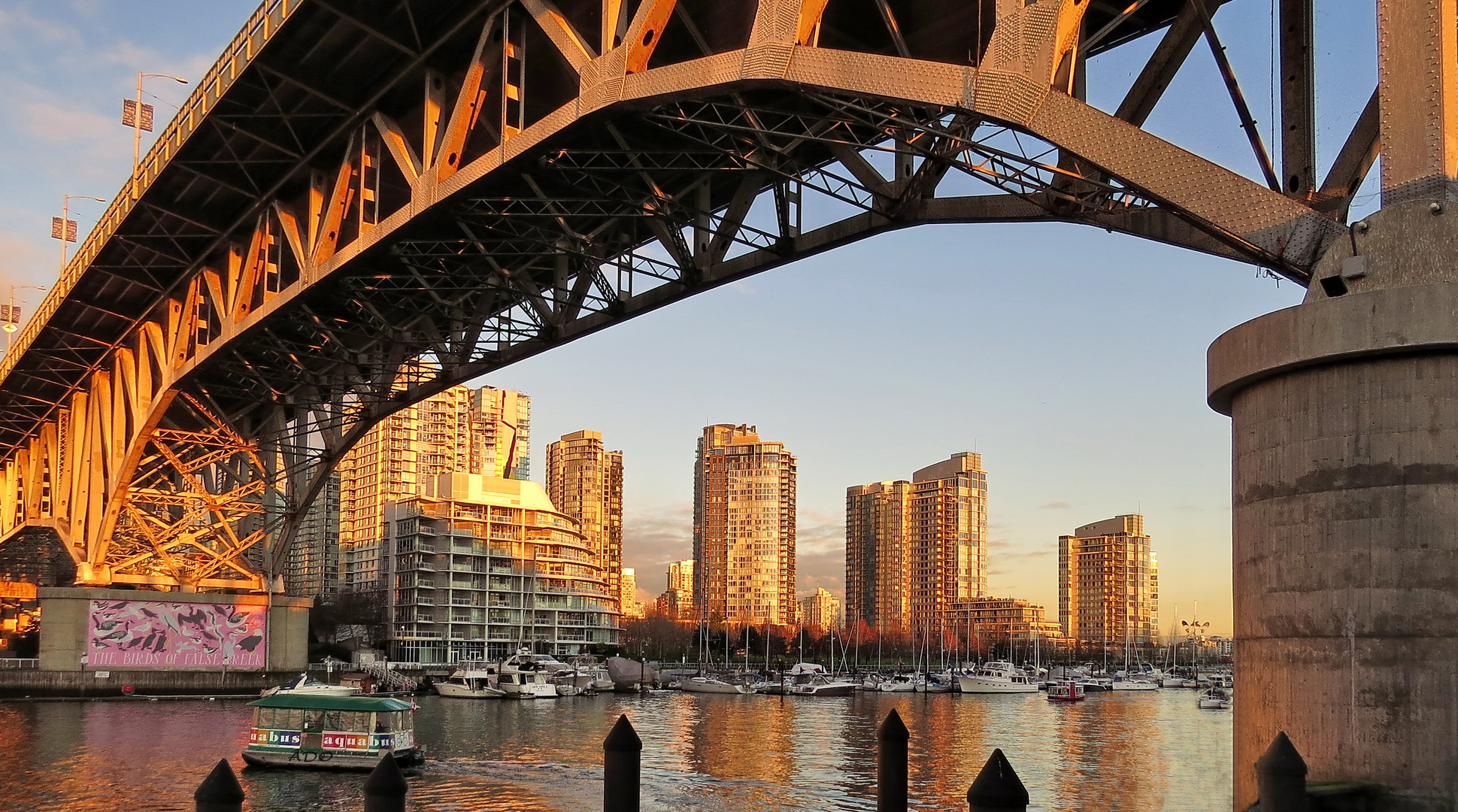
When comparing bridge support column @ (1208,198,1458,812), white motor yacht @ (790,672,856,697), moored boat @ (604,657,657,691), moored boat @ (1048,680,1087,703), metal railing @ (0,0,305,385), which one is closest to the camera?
bridge support column @ (1208,198,1458,812)

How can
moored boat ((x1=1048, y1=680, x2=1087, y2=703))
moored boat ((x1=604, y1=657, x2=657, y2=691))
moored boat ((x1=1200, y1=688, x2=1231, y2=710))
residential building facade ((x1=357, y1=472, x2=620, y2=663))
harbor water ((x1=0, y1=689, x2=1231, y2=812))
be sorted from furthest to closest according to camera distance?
residential building facade ((x1=357, y1=472, x2=620, y2=663)) < moored boat ((x1=1048, y1=680, x2=1087, y2=703)) < moored boat ((x1=604, y1=657, x2=657, y2=691)) < moored boat ((x1=1200, y1=688, x2=1231, y2=710)) < harbor water ((x1=0, y1=689, x2=1231, y2=812))

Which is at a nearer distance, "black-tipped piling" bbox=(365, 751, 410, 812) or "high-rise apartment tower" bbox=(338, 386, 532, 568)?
"black-tipped piling" bbox=(365, 751, 410, 812)

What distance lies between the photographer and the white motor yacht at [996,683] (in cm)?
10775

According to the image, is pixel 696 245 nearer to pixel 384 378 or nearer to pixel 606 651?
pixel 384 378

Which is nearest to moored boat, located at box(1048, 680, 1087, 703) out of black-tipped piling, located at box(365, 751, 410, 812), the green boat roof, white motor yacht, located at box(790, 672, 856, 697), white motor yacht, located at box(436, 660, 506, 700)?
white motor yacht, located at box(790, 672, 856, 697)

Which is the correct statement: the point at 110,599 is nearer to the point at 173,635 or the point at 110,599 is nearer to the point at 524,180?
the point at 173,635

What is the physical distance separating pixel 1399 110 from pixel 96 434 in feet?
193

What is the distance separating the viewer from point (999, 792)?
7.08m

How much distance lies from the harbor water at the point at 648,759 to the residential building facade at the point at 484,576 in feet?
165

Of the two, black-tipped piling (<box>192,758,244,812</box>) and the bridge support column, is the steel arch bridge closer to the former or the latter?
the bridge support column

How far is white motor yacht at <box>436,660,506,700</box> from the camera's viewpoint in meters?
82.2

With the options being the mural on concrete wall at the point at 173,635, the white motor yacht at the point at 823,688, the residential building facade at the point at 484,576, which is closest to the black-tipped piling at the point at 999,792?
the mural on concrete wall at the point at 173,635

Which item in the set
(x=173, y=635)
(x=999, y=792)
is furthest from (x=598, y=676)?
(x=999, y=792)

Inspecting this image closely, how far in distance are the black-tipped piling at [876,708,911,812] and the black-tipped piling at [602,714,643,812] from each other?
179 centimetres
